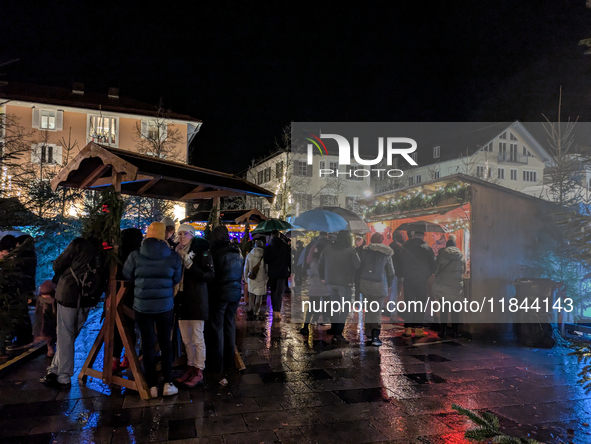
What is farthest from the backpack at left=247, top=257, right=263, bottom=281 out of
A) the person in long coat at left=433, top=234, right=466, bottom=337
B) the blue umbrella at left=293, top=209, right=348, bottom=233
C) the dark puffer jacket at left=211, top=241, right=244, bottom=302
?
the person in long coat at left=433, top=234, right=466, bottom=337

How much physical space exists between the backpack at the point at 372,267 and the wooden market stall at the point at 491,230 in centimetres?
204

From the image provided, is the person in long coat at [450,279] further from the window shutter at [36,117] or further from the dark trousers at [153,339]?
the window shutter at [36,117]

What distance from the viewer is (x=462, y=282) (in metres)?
8.26

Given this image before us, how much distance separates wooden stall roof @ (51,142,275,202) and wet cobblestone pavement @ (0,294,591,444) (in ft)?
9.08

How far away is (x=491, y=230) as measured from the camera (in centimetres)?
855

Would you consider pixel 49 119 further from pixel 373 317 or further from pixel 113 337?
pixel 373 317

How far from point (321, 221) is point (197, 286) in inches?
184

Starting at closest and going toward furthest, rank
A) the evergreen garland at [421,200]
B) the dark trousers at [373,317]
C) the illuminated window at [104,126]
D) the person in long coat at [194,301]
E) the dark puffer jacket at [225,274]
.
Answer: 1. the person in long coat at [194,301]
2. the dark puffer jacket at [225,274]
3. the dark trousers at [373,317]
4. the evergreen garland at [421,200]
5. the illuminated window at [104,126]

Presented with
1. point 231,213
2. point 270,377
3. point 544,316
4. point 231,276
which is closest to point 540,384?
point 544,316

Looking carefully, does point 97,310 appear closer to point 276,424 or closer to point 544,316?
point 276,424

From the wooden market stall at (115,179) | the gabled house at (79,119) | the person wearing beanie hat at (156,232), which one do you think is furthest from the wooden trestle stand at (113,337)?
the gabled house at (79,119)

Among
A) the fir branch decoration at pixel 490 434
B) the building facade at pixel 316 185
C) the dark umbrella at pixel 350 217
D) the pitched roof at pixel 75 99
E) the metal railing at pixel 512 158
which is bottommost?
the fir branch decoration at pixel 490 434

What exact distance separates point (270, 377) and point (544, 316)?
5644 mm

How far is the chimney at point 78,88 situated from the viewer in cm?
3309
